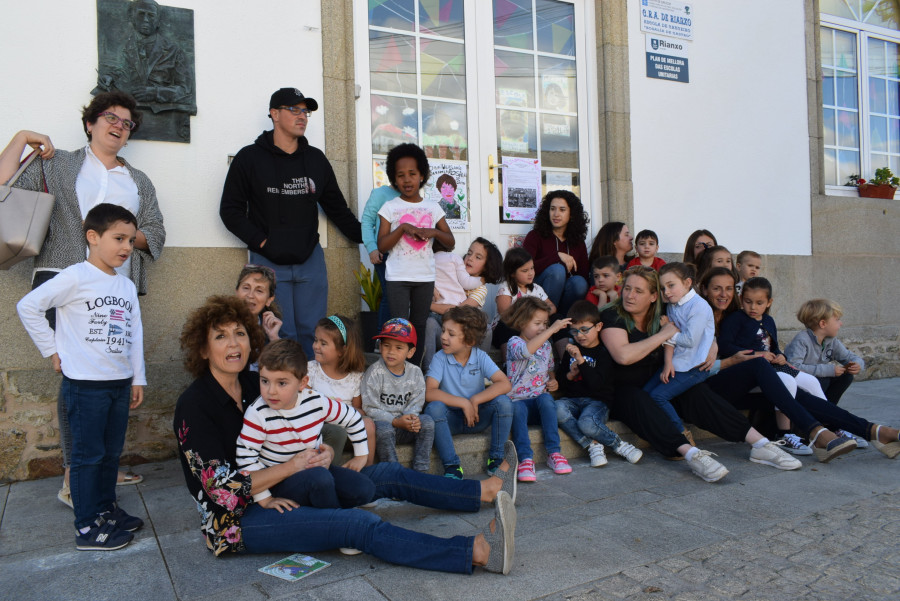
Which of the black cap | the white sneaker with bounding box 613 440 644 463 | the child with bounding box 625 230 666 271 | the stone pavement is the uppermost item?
the black cap

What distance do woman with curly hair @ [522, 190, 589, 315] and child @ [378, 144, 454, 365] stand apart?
997 millimetres

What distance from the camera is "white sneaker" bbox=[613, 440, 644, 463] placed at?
4297 millimetres

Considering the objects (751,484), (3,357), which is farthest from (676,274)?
(3,357)

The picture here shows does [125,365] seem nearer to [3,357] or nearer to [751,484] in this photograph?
[3,357]

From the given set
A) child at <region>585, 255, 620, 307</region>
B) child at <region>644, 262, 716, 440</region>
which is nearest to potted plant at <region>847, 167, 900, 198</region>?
child at <region>585, 255, 620, 307</region>

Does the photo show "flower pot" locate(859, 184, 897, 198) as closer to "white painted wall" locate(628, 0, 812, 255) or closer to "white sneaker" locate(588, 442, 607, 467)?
"white painted wall" locate(628, 0, 812, 255)

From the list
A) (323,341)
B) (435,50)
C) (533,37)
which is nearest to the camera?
(323,341)

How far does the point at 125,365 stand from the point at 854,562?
3.30 meters

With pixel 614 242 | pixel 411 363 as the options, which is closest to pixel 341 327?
pixel 411 363

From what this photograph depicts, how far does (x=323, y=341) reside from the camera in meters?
3.73

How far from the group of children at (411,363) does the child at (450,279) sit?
1 cm

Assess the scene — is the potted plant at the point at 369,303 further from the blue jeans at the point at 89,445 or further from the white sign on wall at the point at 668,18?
the white sign on wall at the point at 668,18

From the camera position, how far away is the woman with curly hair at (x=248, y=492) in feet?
8.66

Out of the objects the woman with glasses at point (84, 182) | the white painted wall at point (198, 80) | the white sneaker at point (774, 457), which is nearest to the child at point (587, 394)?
the white sneaker at point (774, 457)
